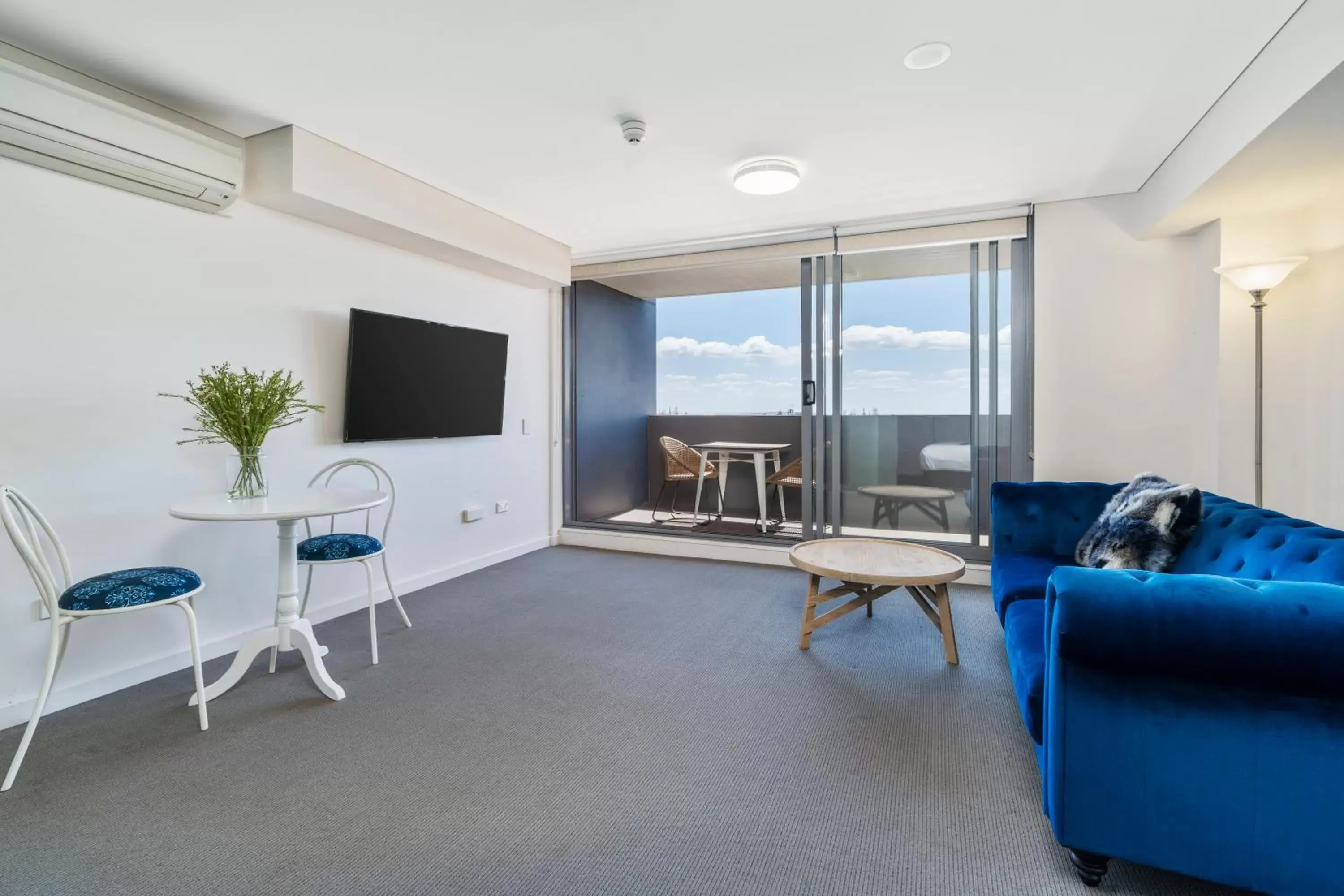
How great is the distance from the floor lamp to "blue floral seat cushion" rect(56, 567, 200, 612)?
4.92 m

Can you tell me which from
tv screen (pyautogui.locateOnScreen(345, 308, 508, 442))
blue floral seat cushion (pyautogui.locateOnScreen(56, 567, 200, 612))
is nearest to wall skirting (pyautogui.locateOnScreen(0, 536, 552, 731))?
blue floral seat cushion (pyautogui.locateOnScreen(56, 567, 200, 612))

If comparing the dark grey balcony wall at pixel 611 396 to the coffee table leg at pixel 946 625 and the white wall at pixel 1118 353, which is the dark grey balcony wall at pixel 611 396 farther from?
the white wall at pixel 1118 353

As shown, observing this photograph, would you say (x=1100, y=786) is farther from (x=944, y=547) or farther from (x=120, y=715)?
(x=120, y=715)

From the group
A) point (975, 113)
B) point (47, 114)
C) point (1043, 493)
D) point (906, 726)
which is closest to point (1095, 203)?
point (975, 113)

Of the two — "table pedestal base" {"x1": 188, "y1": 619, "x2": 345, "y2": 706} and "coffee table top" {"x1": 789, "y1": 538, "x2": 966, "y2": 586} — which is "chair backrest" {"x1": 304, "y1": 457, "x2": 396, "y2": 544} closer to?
"table pedestal base" {"x1": 188, "y1": 619, "x2": 345, "y2": 706}

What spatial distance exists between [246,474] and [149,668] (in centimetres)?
100

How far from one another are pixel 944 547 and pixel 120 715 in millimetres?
4485

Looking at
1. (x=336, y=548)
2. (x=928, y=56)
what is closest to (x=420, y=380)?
(x=336, y=548)

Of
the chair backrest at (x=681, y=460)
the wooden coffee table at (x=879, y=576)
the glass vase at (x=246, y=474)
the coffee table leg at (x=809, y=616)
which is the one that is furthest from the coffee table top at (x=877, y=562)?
the chair backrest at (x=681, y=460)

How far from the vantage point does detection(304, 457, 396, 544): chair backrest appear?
10.6 feet

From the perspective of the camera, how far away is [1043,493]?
3172 mm

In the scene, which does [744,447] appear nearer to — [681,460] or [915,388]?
[681,460]

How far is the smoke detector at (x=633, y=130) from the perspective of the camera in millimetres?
2760

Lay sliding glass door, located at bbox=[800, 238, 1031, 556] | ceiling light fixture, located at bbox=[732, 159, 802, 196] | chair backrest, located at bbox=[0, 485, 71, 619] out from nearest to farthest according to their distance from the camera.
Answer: chair backrest, located at bbox=[0, 485, 71, 619], ceiling light fixture, located at bbox=[732, 159, 802, 196], sliding glass door, located at bbox=[800, 238, 1031, 556]
